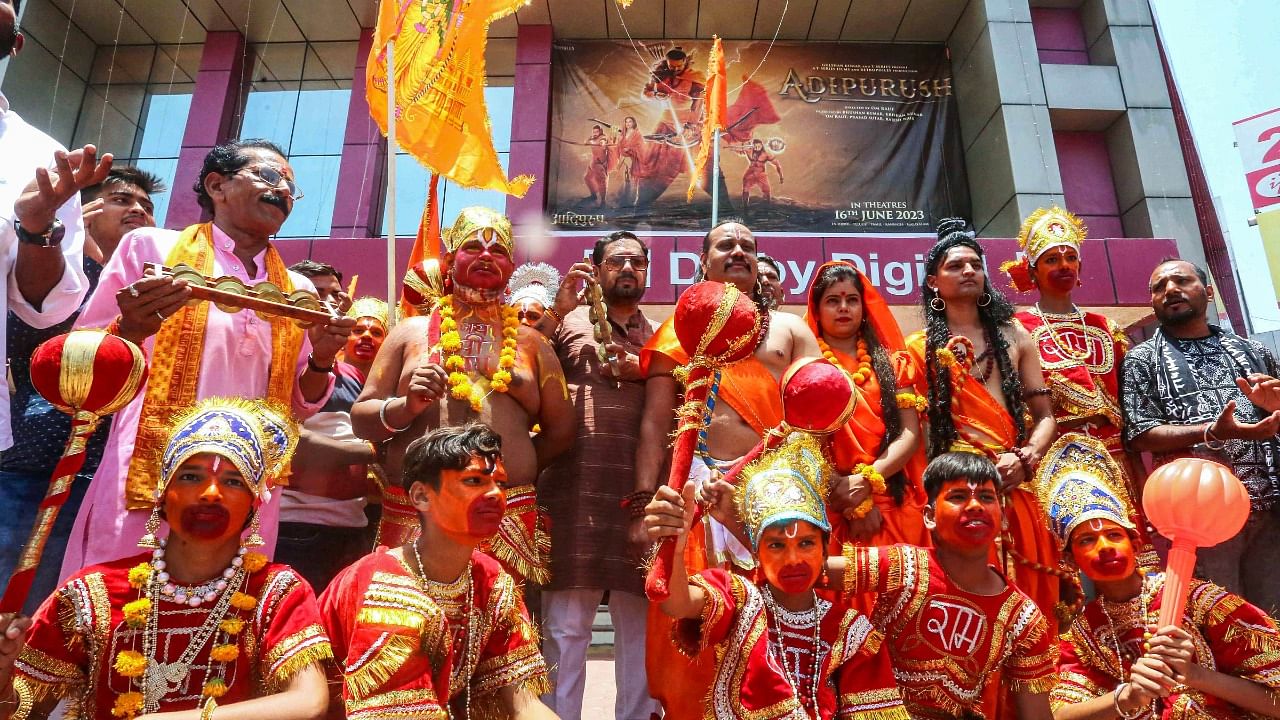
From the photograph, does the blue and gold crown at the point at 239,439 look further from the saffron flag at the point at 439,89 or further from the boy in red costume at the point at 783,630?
the saffron flag at the point at 439,89

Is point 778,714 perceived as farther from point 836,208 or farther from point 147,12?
point 147,12

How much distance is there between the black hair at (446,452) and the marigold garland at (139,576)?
2.44 feet

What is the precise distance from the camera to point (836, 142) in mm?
10188

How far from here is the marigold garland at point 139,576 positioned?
2.30m

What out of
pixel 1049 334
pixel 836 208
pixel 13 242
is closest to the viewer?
pixel 13 242

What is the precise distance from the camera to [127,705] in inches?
86.9

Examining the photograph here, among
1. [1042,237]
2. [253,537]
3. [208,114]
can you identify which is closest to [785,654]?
[253,537]

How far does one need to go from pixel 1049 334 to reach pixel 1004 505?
46.9 inches

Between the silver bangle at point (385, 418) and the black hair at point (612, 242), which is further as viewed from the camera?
the black hair at point (612, 242)

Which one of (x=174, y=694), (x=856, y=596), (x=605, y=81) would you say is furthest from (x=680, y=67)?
(x=174, y=694)

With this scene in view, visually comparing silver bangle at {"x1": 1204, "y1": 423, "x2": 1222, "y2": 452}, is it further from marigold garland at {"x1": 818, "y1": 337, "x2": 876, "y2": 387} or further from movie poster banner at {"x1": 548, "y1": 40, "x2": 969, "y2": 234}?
movie poster banner at {"x1": 548, "y1": 40, "x2": 969, "y2": 234}

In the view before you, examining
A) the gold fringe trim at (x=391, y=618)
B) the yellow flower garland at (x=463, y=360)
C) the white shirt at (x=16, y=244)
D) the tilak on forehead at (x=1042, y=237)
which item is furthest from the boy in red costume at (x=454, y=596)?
the tilak on forehead at (x=1042, y=237)

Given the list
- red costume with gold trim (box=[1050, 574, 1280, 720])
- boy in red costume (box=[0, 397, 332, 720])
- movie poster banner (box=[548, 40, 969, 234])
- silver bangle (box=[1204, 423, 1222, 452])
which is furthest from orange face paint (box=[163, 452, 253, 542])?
movie poster banner (box=[548, 40, 969, 234])

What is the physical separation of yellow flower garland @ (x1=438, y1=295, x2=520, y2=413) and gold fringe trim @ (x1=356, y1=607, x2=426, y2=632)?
1.10 metres
